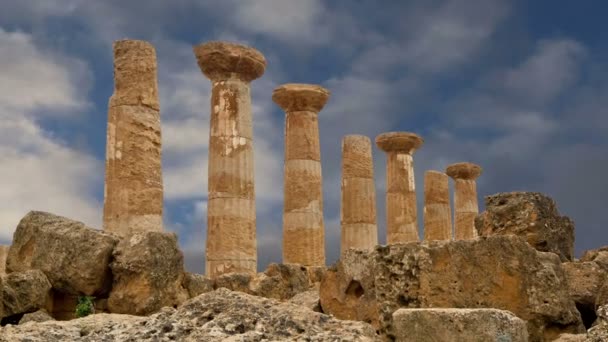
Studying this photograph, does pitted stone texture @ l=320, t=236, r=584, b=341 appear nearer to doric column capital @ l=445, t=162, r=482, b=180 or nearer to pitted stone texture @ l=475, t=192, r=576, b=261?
pitted stone texture @ l=475, t=192, r=576, b=261

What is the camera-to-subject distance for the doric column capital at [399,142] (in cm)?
3023

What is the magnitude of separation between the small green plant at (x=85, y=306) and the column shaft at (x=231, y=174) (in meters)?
7.84

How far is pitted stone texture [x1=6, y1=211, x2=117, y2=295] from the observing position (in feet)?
35.4

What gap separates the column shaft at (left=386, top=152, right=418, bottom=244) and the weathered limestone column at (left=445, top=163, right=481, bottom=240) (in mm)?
6214

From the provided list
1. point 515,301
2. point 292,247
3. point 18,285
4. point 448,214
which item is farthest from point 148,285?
point 448,214

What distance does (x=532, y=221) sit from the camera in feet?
32.0

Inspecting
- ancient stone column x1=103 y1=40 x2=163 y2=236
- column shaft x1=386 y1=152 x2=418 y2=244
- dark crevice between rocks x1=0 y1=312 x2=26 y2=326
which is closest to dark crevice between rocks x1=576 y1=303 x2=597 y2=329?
dark crevice between rocks x1=0 y1=312 x2=26 y2=326

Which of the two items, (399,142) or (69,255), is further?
(399,142)

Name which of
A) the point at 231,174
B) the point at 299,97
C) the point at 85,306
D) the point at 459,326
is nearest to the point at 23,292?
the point at 85,306

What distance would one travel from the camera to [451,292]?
692 centimetres

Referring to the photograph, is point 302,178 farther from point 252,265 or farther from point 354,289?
point 354,289

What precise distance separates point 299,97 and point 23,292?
1402cm

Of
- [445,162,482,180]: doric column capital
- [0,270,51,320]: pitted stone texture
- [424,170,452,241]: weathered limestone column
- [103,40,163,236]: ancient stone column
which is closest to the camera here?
[0,270,51,320]: pitted stone texture

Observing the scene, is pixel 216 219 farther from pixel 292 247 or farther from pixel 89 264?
pixel 89 264
